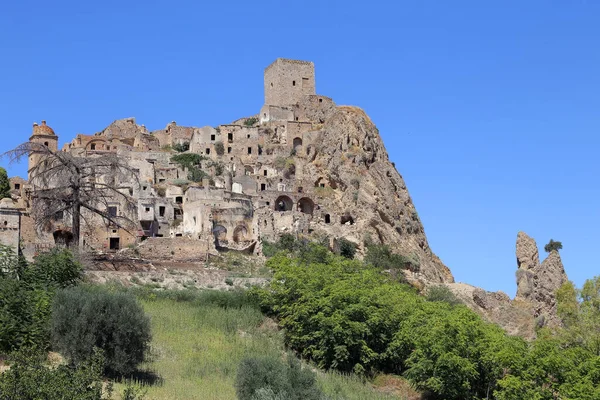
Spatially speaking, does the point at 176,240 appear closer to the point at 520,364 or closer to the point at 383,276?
the point at 383,276

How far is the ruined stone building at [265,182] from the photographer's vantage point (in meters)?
54.7

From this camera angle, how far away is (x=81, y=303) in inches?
1024

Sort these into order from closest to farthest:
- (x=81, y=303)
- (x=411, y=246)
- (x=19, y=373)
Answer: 1. (x=19, y=373)
2. (x=81, y=303)
3. (x=411, y=246)

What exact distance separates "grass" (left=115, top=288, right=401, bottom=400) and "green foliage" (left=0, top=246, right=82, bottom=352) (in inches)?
132

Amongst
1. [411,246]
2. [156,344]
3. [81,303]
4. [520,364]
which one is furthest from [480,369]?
[411,246]

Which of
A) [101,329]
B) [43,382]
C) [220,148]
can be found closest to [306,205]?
[220,148]

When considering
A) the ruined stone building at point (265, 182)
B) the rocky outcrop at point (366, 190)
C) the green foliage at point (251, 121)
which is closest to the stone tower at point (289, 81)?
the ruined stone building at point (265, 182)

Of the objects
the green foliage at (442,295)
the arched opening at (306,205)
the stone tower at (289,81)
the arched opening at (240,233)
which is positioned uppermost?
the stone tower at (289,81)

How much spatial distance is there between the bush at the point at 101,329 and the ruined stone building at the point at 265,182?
20185 mm

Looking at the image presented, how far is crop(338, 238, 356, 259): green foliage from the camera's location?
2371 inches

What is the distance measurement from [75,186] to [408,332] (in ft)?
50.5

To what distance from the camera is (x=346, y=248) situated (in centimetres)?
6056

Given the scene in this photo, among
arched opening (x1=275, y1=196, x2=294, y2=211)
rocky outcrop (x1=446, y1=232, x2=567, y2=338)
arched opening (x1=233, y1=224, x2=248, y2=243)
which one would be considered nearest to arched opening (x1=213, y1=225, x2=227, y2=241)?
arched opening (x1=233, y1=224, x2=248, y2=243)

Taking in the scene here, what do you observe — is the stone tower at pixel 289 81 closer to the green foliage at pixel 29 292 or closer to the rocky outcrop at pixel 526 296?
the rocky outcrop at pixel 526 296
